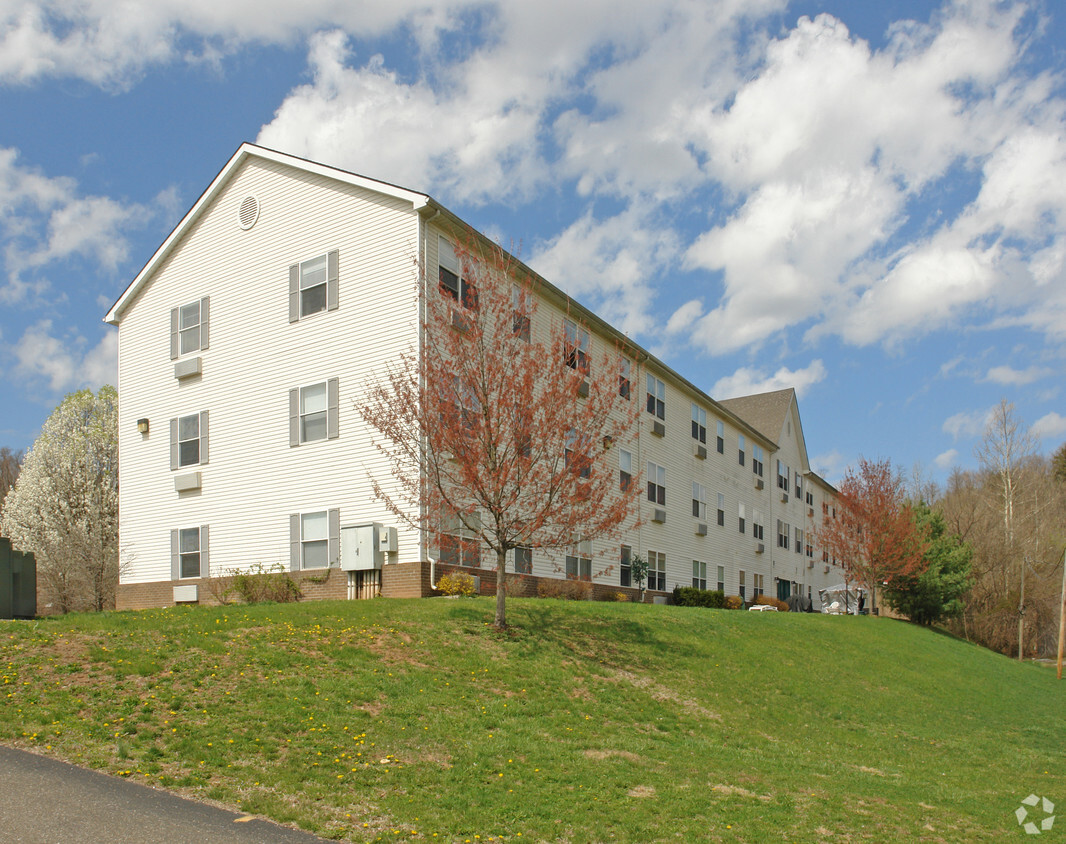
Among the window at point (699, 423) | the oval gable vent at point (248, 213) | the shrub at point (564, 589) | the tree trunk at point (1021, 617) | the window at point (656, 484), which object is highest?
the oval gable vent at point (248, 213)

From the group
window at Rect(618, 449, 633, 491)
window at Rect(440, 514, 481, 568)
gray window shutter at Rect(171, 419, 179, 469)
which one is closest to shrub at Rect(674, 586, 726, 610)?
window at Rect(618, 449, 633, 491)

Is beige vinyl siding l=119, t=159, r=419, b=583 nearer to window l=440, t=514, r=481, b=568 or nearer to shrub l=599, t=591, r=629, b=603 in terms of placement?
window l=440, t=514, r=481, b=568

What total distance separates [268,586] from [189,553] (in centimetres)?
445

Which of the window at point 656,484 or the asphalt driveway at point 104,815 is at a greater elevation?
the window at point 656,484

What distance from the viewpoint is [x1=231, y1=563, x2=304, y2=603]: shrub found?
21.4 meters

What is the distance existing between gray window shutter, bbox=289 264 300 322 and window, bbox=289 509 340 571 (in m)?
5.25

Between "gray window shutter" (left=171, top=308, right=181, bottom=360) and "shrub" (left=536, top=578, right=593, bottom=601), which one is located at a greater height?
"gray window shutter" (left=171, top=308, right=181, bottom=360)

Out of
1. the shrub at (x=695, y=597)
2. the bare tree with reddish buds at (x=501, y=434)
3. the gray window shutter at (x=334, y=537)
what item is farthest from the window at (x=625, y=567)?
the bare tree with reddish buds at (x=501, y=434)

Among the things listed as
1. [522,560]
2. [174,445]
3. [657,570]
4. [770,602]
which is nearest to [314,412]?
[174,445]

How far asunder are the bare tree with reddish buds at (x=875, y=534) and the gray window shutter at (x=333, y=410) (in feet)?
90.4

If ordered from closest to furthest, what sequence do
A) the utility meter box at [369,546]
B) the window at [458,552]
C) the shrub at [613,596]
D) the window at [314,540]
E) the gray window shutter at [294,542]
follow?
the window at [458,552], the utility meter box at [369,546], the window at [314,540], the gray window shutter at [294,542], the shrub at [613,596]

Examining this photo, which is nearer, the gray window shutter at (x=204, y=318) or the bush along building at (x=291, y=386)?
the bush along building at (x=291, y=386)

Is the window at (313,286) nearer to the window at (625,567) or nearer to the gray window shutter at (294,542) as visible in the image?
the gray window shutter at (294,542)

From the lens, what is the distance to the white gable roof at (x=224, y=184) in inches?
838
